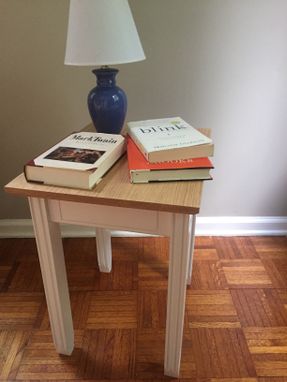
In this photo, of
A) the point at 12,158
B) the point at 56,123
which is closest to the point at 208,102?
the point at 56,123

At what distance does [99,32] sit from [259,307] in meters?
1.11

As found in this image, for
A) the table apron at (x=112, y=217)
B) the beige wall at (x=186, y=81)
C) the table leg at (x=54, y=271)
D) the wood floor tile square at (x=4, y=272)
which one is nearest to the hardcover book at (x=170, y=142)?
the table apron at (x=112, y=217)

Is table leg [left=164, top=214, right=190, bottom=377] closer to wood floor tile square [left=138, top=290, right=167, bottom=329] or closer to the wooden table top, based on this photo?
the wooden table top

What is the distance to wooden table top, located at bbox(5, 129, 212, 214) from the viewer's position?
2.34 ft

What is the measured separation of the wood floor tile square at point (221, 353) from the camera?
1.02 m

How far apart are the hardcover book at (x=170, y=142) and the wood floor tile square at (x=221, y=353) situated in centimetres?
68

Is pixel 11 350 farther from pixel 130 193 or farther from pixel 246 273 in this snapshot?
pixel 246 273

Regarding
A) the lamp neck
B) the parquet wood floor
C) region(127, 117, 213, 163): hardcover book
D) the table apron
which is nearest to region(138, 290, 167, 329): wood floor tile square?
the parquet wood floor

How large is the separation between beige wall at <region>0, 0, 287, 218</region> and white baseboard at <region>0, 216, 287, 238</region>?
142mm

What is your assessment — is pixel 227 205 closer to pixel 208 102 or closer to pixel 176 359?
pixel 208 102

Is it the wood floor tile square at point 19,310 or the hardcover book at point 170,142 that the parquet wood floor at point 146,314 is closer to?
the wood floor tile square at point 19,310

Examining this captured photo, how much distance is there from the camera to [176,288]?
83 centimetres

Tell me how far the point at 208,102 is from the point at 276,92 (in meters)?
0.29

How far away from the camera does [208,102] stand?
4.63ft
